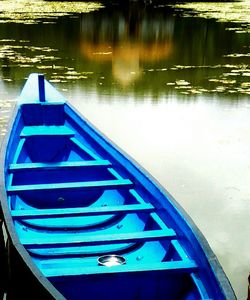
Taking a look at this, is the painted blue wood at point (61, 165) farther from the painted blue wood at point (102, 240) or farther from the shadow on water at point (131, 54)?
the shadow on water at point (131, 54)

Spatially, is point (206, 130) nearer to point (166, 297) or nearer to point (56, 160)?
point (56, 160)

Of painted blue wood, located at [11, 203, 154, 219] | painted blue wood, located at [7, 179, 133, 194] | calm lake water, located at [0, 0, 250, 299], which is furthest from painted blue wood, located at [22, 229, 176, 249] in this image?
calm lake water, located at [0, 0, 250, 299]

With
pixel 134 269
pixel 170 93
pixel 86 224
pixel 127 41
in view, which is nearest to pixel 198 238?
pixel 134 269

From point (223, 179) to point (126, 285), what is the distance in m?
2.53

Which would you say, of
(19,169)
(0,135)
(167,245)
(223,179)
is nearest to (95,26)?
(0,135)

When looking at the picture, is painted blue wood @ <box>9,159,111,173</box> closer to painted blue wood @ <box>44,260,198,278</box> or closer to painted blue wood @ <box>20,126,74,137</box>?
painted blue wood @ <box>20,126,74,137</box>

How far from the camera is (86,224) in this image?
3436 millimetres

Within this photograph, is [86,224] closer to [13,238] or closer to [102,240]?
[102,240]

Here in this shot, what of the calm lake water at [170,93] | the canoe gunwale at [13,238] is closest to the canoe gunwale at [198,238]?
the canoe gunwale at [13,238]

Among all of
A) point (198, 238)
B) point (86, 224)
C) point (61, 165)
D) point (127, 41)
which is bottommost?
point (127, 41)

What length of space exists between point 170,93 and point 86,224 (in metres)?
4.91

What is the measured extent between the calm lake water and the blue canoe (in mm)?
803

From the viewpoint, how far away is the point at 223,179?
491 cm

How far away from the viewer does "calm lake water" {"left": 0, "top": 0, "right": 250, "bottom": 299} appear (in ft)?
14.6
